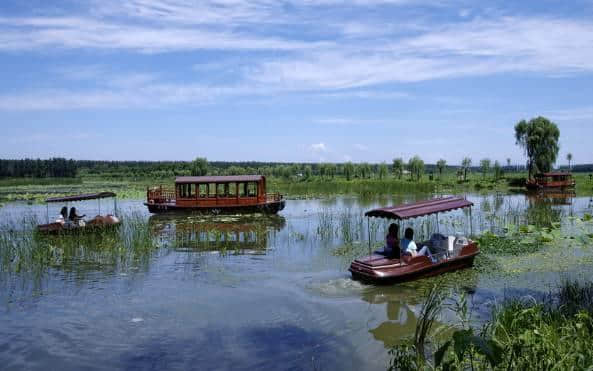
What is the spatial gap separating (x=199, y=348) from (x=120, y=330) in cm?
185

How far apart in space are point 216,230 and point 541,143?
43.2 metres

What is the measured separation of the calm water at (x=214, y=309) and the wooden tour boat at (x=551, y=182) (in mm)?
33194

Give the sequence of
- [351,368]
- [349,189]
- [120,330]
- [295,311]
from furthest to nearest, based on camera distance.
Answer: [349,189]
[295,311]
[120,330]
[351,368]

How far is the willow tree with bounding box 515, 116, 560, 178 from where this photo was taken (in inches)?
1998

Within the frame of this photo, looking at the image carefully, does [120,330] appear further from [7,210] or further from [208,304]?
[7,210]

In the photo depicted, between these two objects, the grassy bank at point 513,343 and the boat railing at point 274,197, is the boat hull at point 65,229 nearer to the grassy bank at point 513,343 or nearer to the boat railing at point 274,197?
the boat railing at point 274,197

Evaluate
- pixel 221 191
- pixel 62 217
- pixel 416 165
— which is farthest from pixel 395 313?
pixel 416 165

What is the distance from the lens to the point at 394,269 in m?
10.8

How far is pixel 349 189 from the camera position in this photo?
47438 millimetres

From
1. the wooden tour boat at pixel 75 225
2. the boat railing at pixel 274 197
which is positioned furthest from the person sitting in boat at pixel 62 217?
the boat railing at pixel 274 197

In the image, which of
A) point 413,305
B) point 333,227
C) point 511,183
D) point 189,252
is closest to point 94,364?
point 413,305

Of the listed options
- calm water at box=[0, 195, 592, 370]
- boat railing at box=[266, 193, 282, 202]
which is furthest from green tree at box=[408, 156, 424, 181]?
calm water at box=[0, 195, 592, 370]

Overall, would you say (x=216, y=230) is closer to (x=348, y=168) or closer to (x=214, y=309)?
(x=214, y=309)

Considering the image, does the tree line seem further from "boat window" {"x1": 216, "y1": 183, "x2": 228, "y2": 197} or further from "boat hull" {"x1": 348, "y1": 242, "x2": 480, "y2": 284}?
"boat hull" {"x1": 348, "y1": 242, "x2": 480, "y2": 284}
